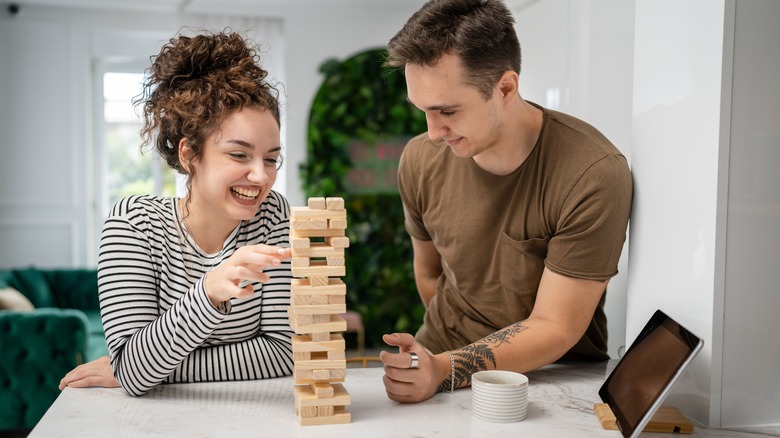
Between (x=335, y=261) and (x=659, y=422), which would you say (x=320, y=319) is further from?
(x=659, y=422)

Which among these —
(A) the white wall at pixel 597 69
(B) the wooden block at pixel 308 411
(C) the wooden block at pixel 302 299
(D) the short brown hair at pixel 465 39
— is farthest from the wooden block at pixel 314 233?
(A) the white wall at pixel 597 69

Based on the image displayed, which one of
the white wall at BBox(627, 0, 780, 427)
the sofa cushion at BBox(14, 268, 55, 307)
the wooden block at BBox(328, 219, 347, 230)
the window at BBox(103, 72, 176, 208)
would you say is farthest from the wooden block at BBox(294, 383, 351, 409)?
the window at BBox(103, 72, 176, 208)

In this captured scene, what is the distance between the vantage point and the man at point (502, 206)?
1690mm

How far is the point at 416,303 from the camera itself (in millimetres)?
6566

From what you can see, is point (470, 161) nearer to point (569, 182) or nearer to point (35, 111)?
point (569, 182)

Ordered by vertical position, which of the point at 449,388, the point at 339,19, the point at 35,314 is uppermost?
the point at 339,19

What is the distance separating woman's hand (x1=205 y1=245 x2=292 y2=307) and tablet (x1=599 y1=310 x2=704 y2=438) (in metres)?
0.69

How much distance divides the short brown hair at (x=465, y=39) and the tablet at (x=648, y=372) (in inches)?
27.8

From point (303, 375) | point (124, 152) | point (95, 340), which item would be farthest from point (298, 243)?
point (124, 152)

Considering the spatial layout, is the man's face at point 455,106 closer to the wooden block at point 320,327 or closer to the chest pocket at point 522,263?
the chest pocket at point 522,263

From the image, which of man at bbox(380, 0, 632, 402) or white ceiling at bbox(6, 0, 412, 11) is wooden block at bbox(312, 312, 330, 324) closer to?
man at bbox(380, 0, 632, 402)

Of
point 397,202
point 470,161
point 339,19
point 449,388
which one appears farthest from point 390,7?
point 449,388

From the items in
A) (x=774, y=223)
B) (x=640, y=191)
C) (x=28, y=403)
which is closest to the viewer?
(x=774, y=223)

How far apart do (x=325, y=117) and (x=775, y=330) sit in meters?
5.22
